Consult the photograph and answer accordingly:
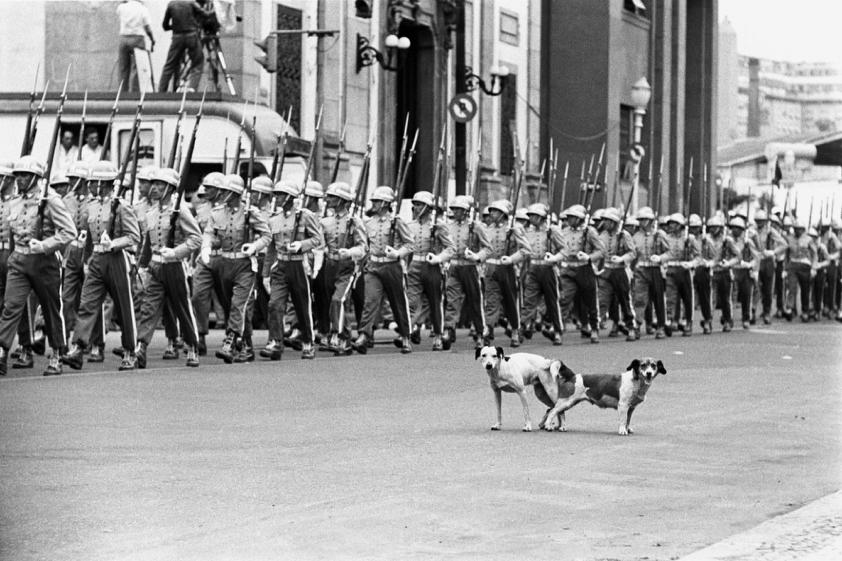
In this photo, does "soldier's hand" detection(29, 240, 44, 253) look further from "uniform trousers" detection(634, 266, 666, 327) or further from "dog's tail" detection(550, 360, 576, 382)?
"uniform trousers" detection(634, 266, 666, 327)

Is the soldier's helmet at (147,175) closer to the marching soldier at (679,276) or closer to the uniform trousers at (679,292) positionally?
the marching soldier at (679,276)

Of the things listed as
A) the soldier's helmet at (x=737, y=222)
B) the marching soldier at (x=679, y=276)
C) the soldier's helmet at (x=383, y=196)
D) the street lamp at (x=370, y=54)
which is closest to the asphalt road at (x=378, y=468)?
the soldier's helmet at (x=383, y=196)

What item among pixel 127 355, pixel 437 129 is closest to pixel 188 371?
pixel 127 355

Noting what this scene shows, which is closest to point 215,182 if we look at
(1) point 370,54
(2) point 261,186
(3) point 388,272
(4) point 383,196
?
(2) point 261,186

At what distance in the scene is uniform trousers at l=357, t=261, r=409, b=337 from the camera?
848 inches

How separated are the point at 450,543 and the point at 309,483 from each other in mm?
1862

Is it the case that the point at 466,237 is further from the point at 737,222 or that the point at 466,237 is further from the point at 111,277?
the point at 737,222

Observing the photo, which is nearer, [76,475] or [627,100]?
[76,475]

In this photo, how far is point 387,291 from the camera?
2164 centimetres

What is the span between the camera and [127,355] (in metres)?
17.2

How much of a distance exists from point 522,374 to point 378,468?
7.75 feet

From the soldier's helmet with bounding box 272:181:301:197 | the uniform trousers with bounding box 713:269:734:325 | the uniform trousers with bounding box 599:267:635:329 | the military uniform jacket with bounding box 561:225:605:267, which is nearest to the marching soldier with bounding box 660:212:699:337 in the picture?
the uniform trousers with bounding box 713:269:734:325

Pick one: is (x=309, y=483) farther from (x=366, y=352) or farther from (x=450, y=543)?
(x=366, y=352)

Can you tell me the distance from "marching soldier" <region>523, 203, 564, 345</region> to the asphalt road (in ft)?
24.6
